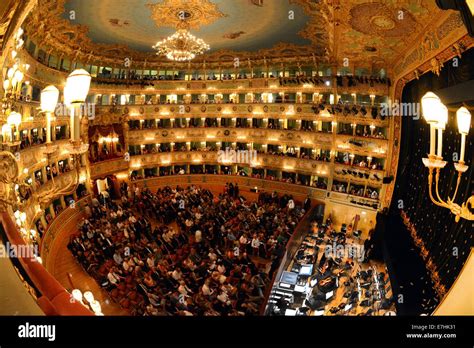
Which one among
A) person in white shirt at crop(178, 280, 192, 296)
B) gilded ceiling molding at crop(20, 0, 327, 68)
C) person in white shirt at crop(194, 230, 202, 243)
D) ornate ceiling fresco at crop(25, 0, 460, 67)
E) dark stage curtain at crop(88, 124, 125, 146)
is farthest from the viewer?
dark stage curtain at crop(88, 124, 125, 146)

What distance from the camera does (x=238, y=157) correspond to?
25625 mm

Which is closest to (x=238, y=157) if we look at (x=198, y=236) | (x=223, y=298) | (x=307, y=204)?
(x=307, y=204)

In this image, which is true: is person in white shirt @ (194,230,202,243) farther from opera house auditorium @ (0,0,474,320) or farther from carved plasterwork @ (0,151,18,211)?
carved plasterwork @ (0,151,18,211)

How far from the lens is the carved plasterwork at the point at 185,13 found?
511 inches

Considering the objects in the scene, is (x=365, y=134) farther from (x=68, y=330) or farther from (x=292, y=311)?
(x=68, y=330)

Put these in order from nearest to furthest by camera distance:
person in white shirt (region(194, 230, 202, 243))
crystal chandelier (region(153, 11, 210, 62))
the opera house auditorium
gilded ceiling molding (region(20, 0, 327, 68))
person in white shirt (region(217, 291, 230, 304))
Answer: the opera house auditorium
person in white shirt (region(217, 291, 230, 304))
gilded ceiling molding (region(20, 0, 327, 68))
crystal chandelier (region(153, 11, 210, 62))
person in white shirt (region(194, 230, 202, 243))

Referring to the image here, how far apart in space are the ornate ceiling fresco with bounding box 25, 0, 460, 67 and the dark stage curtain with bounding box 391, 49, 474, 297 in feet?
5.49

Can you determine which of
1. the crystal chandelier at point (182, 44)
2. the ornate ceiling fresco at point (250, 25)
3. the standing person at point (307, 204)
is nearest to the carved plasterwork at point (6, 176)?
the ornate ceiling fresco at point (250, 25)

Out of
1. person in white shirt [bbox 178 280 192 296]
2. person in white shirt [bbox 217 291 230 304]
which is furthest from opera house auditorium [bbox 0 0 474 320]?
person in white shirt [bbox 217 291 230 304]

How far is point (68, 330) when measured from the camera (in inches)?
104

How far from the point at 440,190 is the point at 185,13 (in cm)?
1128

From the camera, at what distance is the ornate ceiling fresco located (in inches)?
428

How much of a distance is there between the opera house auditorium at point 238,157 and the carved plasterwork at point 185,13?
4.2 inches

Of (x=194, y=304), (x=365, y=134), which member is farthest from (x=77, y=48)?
(x=365, y=134)
